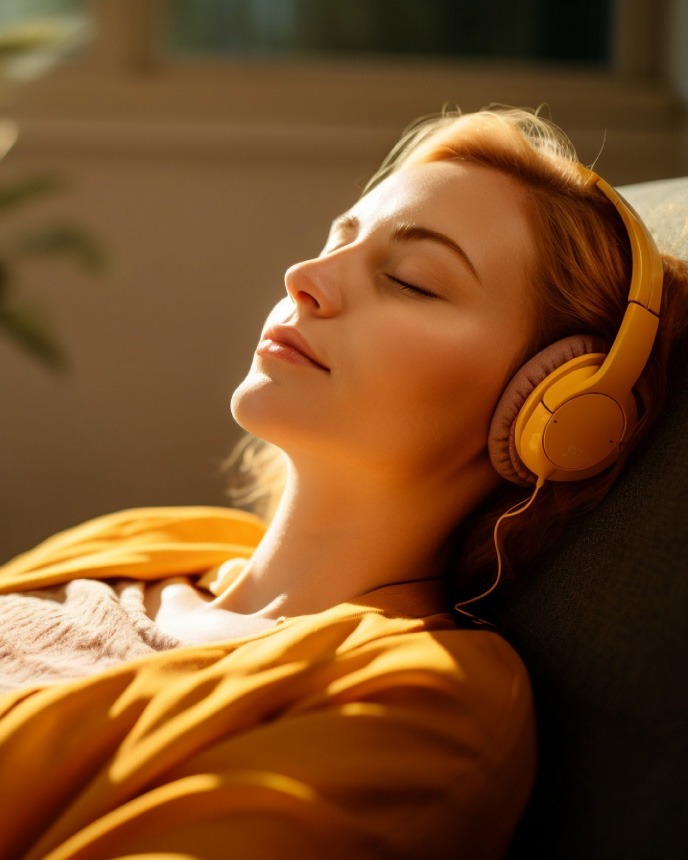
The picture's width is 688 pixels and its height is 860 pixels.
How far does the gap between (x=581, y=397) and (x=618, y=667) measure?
0.82ft

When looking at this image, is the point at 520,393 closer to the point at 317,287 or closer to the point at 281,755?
the point at 317,287

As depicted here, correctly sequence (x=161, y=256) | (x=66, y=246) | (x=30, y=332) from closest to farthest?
1. (x=30, y=332)
2. (x=66, y=246)
3. (x=161, y=256)

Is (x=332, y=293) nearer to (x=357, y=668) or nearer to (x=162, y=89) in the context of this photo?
(x=357, y=668)

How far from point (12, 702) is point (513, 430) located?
0.53 m

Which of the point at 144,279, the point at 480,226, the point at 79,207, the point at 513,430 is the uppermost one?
the point at 480,226

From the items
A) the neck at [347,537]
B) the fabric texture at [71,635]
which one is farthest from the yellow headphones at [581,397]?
the fabric texture at [71,635]

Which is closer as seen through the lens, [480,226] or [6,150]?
[480,226]

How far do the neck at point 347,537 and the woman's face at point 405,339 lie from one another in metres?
0.03

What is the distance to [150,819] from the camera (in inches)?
27.0

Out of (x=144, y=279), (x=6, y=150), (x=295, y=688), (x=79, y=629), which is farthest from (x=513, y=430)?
(x=6, y=150)

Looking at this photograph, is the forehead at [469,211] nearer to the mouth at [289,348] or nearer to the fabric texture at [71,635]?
the mouth at [289,348]

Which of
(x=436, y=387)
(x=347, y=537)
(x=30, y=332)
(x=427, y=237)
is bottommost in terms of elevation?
(x=30, y=332)

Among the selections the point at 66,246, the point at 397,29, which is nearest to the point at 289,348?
the point at 66,246

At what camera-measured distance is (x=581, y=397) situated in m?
0.89
